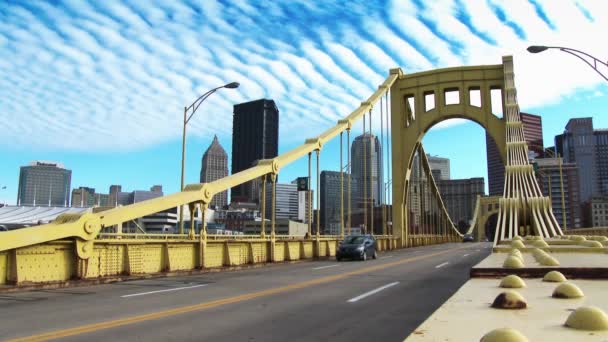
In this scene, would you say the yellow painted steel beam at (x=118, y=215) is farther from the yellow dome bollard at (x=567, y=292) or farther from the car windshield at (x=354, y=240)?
the yellow dome bollard at (x=567, y=292)

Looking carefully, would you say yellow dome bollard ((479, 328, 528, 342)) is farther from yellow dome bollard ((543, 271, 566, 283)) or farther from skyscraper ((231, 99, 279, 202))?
skyscraper ((231, 99, 279, 202))

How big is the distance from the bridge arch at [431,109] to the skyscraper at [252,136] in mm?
78078

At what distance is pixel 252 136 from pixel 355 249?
139 metres

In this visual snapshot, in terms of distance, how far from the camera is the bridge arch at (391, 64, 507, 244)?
5703 cm

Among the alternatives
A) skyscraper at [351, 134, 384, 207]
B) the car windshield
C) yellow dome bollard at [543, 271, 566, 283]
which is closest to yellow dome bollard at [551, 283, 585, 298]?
yellow dome bollard at [543, 271, 566, 283]

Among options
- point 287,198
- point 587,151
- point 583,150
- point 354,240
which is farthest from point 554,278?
point 587,151

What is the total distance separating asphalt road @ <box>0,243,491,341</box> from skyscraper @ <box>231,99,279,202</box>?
123 metres

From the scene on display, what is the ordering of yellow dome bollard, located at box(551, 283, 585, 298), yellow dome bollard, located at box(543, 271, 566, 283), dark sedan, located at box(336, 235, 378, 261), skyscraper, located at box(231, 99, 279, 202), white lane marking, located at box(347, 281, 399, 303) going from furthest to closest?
skyscraper, located at box(231, 99, 279, 202) < dark sedan, located at box(336, 235, 378, 261) < white lane marking, located at box(347, 281, 399, 303) < yellow dome bollard, located at box(543, 271, 566, 283) < yellow dome bollard, located at box(551, 283, 585, 298)

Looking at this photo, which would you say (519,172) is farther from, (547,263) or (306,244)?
(547,263)

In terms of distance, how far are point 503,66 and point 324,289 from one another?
5140 centimetres

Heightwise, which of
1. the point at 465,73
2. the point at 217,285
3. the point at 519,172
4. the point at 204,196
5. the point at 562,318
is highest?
the point at 465,73

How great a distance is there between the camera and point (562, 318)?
3.65 m

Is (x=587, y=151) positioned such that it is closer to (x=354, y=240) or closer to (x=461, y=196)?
(x=461, y=196)

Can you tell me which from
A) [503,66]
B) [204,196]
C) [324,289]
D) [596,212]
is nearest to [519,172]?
[503,66]
